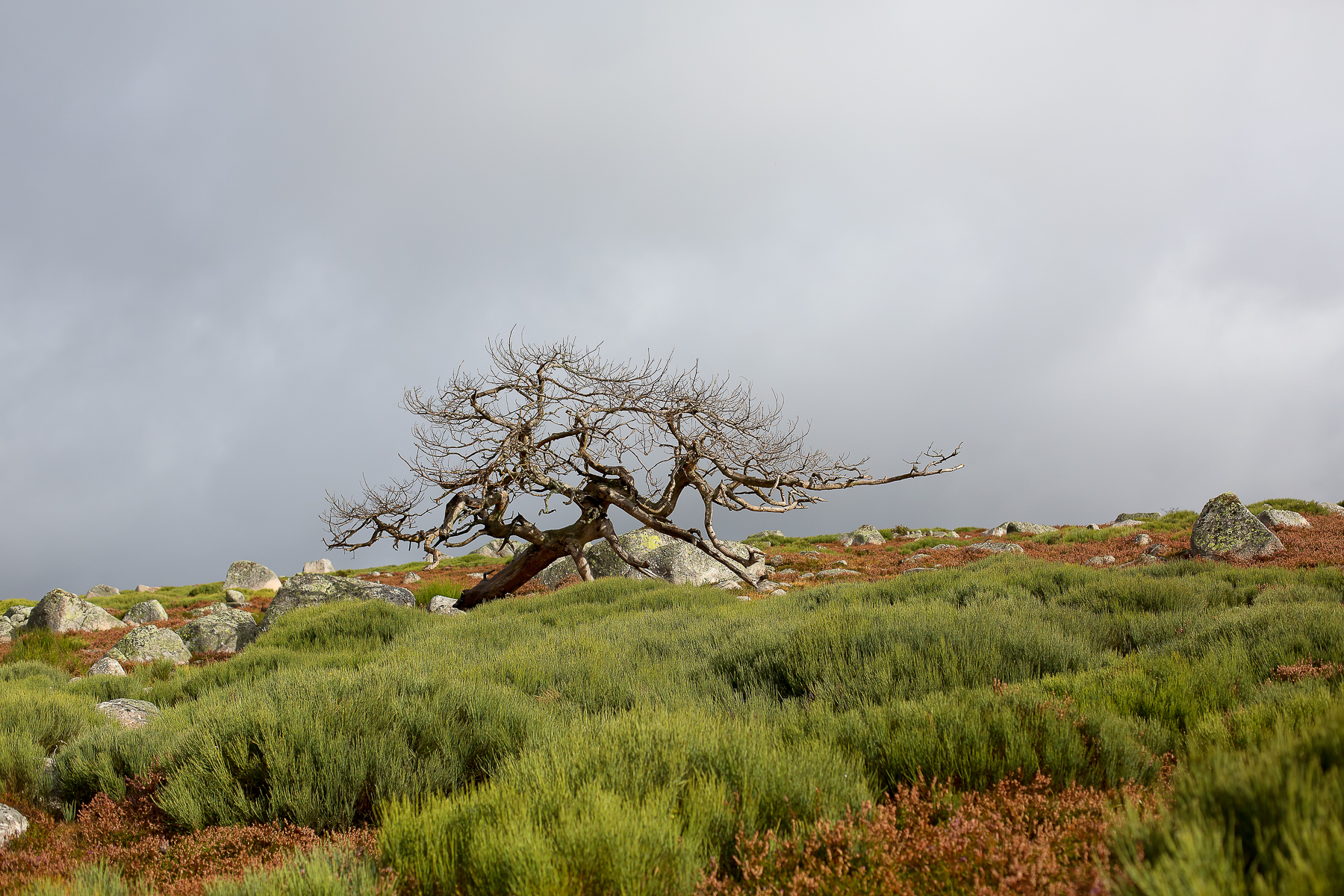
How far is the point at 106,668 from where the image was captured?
12.6m

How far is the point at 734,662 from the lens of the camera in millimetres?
7281

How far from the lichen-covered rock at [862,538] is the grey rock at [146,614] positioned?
24075 millimetres

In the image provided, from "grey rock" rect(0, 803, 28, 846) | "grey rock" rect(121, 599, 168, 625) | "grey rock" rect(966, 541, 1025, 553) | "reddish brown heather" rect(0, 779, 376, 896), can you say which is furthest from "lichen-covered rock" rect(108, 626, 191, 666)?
"grey rock" rect(966, 541, 1025, 553)

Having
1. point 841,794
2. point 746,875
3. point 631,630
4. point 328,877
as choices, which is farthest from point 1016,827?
point 631,630

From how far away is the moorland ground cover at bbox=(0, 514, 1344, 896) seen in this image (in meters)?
2.66

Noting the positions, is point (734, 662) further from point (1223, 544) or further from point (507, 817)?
point (1223, 544)

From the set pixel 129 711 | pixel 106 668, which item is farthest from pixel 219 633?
pixel 129 711

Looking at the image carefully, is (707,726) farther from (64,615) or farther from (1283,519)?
(64,615)

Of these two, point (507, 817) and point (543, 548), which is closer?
point (507, 817)

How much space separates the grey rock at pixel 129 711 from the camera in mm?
8156

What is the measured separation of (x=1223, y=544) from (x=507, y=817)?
16.7m

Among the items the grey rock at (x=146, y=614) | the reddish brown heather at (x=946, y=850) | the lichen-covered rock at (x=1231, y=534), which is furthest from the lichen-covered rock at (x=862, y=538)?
the reddish brown heather at (x=946, y=850)

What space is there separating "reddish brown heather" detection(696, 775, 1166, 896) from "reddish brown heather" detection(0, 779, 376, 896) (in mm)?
2151

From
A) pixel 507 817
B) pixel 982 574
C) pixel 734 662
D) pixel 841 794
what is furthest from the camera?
pixel 982 574
